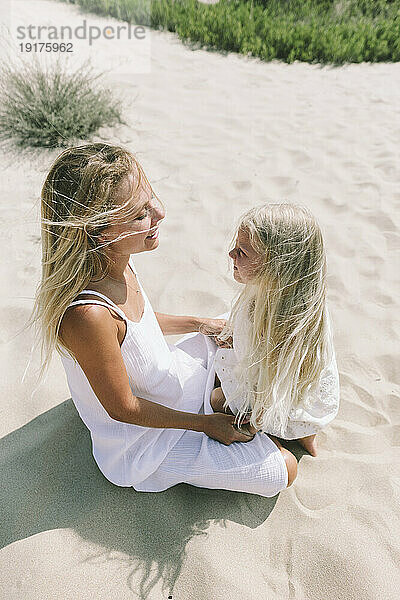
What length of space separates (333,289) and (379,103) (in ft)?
9.92

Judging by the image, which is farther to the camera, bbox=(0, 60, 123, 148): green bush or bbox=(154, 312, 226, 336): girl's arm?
bbox=(0, 60, 123, 148): green bush

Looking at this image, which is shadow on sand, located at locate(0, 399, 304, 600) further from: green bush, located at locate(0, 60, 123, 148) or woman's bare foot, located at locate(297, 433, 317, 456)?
green bush, located at locate(0, 60, 123, 148)

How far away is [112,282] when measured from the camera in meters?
1.82

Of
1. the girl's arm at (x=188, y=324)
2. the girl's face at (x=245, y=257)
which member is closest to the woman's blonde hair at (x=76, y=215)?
the girl's face at (x=245, y=257)

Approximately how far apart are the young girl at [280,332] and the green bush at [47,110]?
9.62 ft

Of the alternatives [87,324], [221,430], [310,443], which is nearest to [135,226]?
[87,324]

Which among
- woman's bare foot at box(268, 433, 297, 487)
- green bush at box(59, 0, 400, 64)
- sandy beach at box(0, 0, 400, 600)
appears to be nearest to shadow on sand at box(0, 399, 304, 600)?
sandy beach at box(0, 0, 400, 600)

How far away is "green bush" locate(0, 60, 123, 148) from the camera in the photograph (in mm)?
4355

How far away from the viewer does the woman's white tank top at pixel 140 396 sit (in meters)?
1.85

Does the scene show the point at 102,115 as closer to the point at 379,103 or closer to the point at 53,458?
the point at 379,103

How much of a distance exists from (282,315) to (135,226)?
57 cm

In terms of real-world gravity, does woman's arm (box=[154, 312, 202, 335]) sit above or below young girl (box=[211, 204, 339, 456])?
below

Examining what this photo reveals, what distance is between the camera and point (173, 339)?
2822 mm

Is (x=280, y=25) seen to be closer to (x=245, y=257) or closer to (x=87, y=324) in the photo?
(x=245, y=257)
